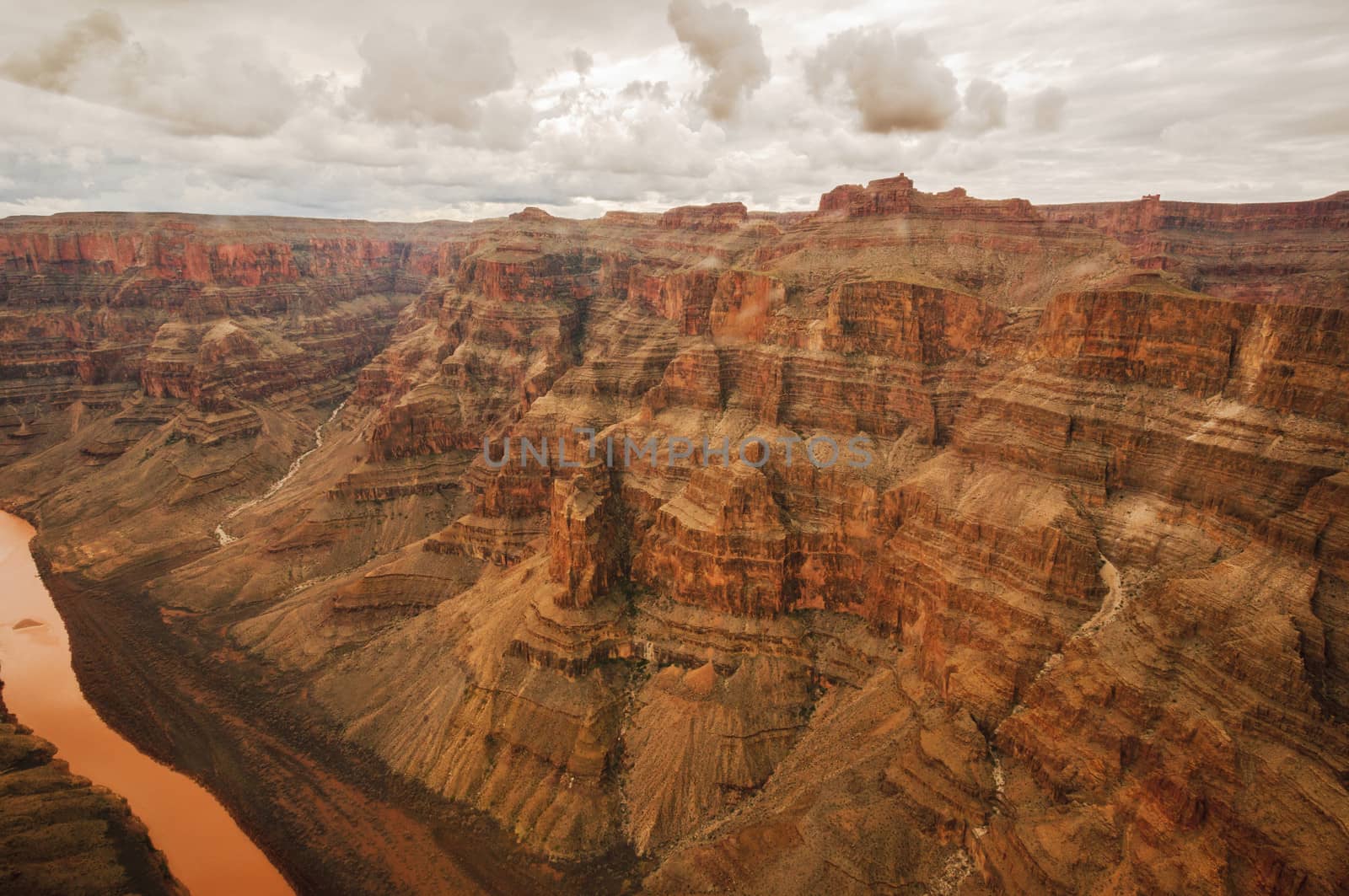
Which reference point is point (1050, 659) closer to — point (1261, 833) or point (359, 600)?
point (1261, 833)

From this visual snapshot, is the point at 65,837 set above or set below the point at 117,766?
above

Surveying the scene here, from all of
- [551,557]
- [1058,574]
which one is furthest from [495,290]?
[1058,574]

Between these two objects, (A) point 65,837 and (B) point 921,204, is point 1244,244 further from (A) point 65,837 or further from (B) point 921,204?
(A) point 65,837

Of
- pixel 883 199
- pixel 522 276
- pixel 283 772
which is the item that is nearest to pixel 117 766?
pixel 283 772

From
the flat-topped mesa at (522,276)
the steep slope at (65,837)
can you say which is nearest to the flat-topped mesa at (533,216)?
the flat-topped mesa at (522,276)

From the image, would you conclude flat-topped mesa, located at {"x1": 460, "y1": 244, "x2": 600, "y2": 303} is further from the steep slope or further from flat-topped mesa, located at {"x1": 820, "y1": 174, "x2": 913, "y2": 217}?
the steep slope

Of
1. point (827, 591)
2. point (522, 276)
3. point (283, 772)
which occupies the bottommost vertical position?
point (283, 772)
